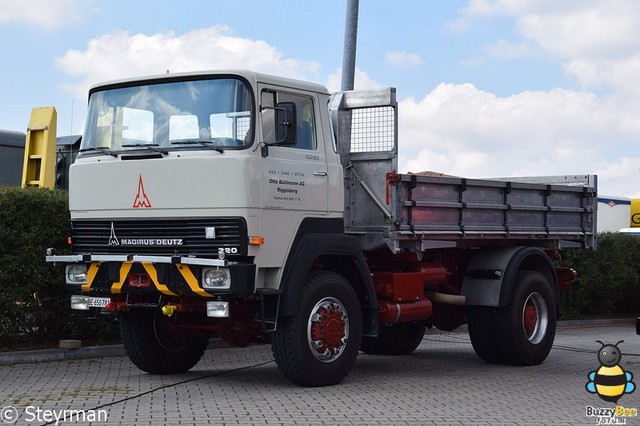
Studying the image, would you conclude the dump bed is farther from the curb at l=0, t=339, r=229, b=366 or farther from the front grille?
the curb at l=0, t=339, r=229, b=366

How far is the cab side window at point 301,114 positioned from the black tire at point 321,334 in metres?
1.35

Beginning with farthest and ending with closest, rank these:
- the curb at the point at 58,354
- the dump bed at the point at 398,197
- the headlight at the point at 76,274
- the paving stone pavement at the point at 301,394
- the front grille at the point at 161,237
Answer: the curb at the point at 58,354
the dump bed at the point at 398,197
the headlight at the point at 76,274
the front grille at the point at 161,237
the paving stone pavement at the point at 301,394

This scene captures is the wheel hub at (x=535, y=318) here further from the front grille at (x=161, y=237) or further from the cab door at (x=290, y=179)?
the front grille at (x=161, y=237)

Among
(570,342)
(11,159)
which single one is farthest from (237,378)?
(11,159)

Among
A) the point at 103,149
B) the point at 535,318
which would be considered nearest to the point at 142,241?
the point at 103,149

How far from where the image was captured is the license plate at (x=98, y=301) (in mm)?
10641

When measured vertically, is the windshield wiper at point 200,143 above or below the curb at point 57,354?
above

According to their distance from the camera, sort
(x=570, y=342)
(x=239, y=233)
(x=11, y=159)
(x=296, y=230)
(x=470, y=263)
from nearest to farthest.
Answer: (x=239, y=233) → (x=296, y=230) → (x=470, y=263) → (x=570, y=342) → (x=11, y=159)

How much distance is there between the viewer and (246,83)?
33.4 feet

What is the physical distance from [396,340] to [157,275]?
4935 mm

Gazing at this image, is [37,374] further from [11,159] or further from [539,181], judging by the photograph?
[11,159]

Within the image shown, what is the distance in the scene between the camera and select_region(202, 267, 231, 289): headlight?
9.79 metres

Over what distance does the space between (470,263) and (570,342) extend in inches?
166

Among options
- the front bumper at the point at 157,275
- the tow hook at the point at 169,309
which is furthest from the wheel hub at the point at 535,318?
the tow hook at the point at 169,309
